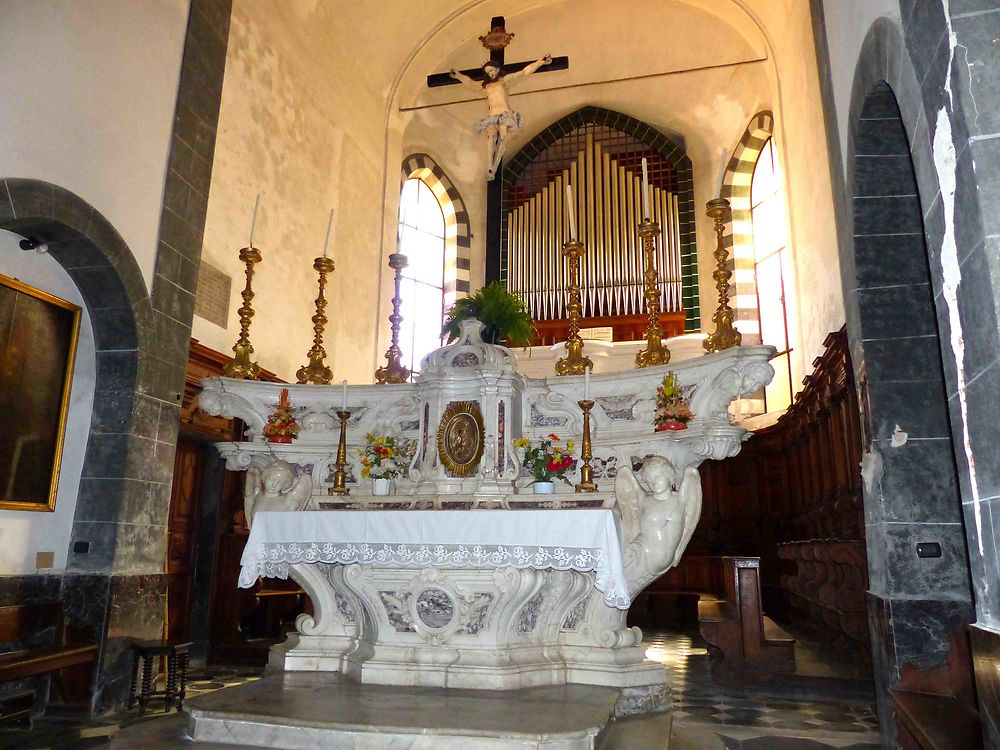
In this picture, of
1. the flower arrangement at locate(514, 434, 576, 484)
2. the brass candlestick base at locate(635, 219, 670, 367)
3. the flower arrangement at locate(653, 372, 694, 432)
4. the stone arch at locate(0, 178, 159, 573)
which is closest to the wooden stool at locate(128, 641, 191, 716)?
the stone arch at locate(0, 178, 159, 573)

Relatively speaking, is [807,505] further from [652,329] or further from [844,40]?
[844,40]

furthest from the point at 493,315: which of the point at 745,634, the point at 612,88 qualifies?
the point at 612,88

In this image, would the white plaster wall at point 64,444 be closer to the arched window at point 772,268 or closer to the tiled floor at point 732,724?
the tiled floor at point 732,724

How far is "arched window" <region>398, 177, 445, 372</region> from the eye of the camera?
1130cm

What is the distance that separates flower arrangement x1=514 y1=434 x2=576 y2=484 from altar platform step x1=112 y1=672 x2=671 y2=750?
1.27 m

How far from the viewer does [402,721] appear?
336 centimetres

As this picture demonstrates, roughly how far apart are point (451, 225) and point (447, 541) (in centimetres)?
888

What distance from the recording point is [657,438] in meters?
4.79

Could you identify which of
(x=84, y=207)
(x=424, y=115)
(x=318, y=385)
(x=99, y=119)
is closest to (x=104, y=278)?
(x=84, y=207)

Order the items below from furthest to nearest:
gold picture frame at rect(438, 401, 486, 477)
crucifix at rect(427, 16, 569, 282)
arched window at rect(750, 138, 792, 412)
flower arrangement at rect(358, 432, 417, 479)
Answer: arched window at rect(750, 138, 792, 412), crucifix at rect(427, 16, 569, 282), flower arrangement at rect(358, 432, 417, 479), gold picture frame at rect(438, 401, 486, 477)

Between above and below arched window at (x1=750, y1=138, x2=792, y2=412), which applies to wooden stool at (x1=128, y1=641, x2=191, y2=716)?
below

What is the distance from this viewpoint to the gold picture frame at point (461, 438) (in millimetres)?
4902

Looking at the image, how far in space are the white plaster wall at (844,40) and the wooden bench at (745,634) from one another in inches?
113

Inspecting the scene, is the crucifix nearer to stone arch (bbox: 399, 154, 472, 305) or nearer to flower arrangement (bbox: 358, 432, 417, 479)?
stone arch (bbox: 399, 154, 472, 305)
